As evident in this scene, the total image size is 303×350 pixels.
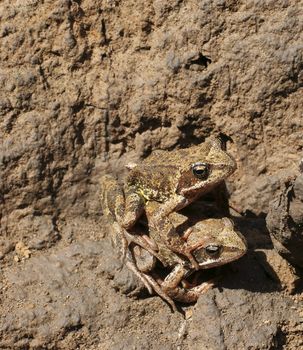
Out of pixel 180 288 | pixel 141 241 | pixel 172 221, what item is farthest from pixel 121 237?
pixel 180 288

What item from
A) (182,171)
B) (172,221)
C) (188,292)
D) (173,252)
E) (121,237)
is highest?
(182,171)

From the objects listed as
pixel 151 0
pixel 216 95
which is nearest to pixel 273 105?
pixel 216 95

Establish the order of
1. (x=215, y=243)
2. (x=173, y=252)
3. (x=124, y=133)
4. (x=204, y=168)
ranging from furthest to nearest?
(x=124, y=133) → (x=173, y=252) → (x=204, y=168) → (x=215, y=243)

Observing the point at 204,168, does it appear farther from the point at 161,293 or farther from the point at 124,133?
the point at 161,293

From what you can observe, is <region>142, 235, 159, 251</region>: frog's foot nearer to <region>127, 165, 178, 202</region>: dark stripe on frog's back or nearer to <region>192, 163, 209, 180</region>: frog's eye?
<region>127, 165, 178, 202</region>: dark stripe on frog's back

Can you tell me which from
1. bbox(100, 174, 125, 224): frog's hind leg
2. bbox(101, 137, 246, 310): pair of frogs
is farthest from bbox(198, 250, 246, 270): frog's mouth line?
bbox(100, 174, 125, 224): frog's hind leg

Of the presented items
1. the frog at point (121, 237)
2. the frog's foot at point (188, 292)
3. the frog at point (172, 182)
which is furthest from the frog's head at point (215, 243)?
the frog at point (121, 237)
